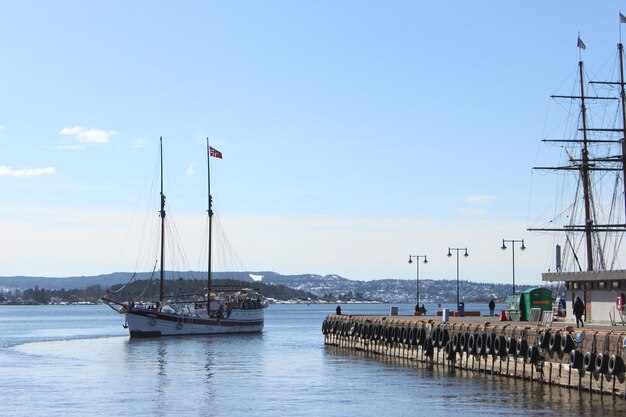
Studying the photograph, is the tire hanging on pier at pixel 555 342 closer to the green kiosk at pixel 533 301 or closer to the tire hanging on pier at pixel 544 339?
the tire hanging on pier at pixel 544 339

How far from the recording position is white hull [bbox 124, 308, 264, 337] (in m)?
93.8

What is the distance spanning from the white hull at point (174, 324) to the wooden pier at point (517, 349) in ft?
99.7

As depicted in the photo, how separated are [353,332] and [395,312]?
29.7 feet

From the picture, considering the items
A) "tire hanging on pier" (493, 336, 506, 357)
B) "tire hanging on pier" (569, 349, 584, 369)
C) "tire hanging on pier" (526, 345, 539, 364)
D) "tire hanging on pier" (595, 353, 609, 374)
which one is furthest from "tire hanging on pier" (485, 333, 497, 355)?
"tire hanging on pier" (595, 353, 609, 374)

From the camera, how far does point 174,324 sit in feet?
313

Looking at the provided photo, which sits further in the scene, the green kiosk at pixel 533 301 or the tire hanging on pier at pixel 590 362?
the green kiosk at pixel 533 301

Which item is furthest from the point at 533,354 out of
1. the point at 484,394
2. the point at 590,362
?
the point at 590,362

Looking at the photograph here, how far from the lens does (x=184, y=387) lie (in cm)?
4784

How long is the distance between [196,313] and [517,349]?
191ft

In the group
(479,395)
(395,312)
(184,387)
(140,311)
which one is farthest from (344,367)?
(140,311)

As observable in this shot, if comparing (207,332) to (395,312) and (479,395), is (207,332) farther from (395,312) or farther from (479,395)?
(479,395)

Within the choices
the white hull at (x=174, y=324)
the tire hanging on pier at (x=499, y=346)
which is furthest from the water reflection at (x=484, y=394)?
the white hull at (x=174, y=324)

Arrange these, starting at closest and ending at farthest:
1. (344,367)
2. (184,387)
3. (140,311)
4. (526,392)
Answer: (526,392) < (184,387) < (344,367) < (140,311)

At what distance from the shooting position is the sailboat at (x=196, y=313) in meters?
93.9
